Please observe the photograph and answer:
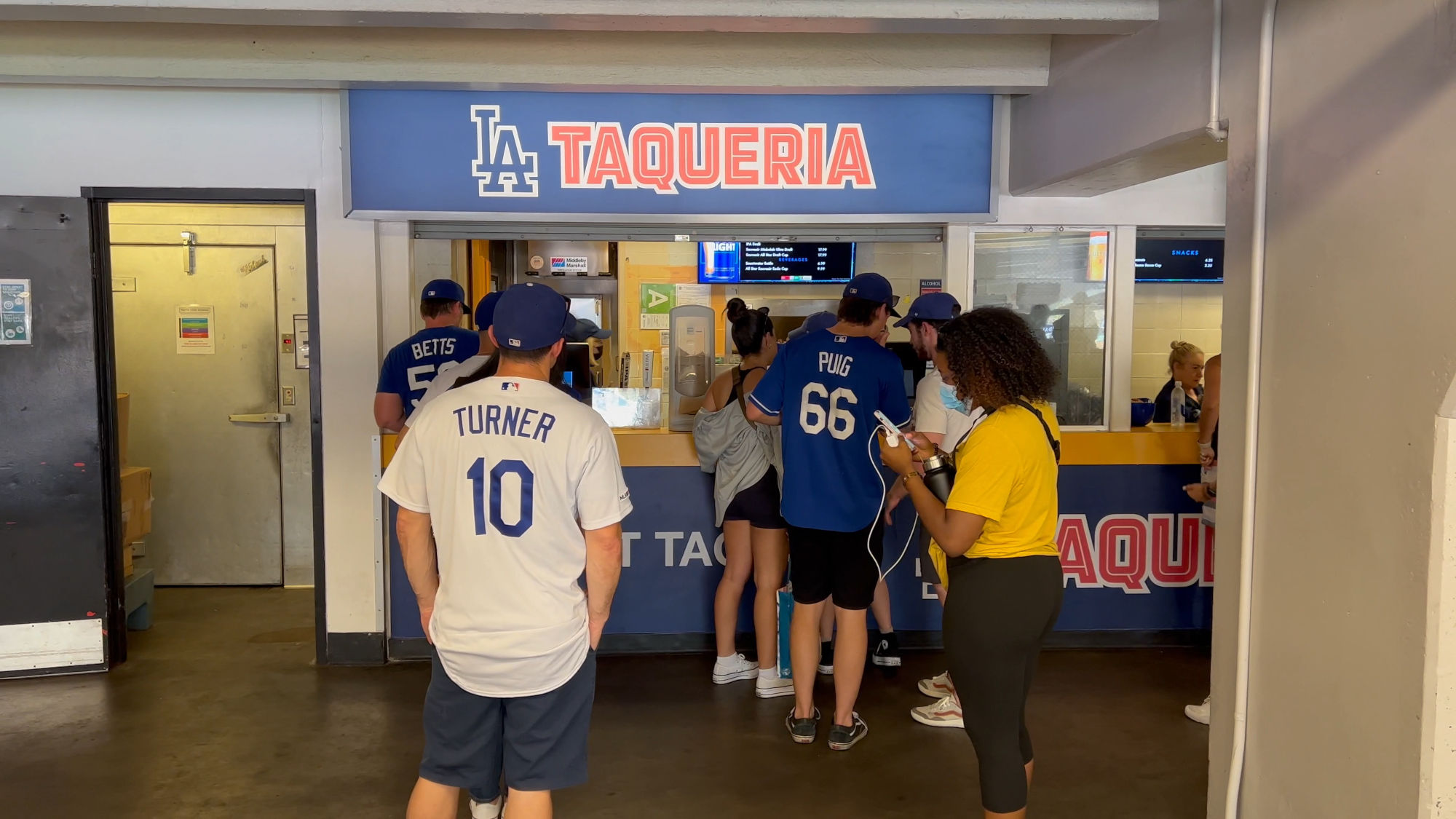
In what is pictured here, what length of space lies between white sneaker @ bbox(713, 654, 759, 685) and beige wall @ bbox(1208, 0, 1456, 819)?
211 cm

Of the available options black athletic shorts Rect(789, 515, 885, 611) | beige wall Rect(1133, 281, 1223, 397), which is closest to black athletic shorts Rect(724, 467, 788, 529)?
black athletic shorts Rect(789, 515, 885, 611)

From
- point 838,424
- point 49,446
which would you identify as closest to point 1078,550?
point 838,424

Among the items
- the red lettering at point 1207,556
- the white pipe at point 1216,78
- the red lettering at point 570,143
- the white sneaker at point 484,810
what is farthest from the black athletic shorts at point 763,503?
the red lettering at point 1207,556

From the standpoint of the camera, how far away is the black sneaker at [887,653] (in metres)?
4.77

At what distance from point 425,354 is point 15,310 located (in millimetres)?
1912

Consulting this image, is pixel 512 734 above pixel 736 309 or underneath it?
underneath

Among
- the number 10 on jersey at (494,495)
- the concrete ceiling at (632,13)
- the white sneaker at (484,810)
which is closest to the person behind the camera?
the number 10 on jersey at (494,495)

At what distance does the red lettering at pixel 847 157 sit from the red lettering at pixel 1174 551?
85.7 inches

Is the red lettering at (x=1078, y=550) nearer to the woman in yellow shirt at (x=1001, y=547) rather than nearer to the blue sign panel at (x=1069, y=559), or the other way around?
the blue sign panel at (x=1069, y=559)

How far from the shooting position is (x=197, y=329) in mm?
6434

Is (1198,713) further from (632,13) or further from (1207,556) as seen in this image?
(632,13)

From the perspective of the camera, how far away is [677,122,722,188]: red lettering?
4750 mm

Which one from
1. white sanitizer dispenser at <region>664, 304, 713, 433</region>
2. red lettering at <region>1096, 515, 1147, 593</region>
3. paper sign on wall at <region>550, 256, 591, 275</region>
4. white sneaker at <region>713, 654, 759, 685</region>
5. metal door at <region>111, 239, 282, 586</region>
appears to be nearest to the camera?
white sneaker at <region>713, 654, 759, 685</region>

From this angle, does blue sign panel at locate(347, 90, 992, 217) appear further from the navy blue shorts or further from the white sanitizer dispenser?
the navy blue shorts
